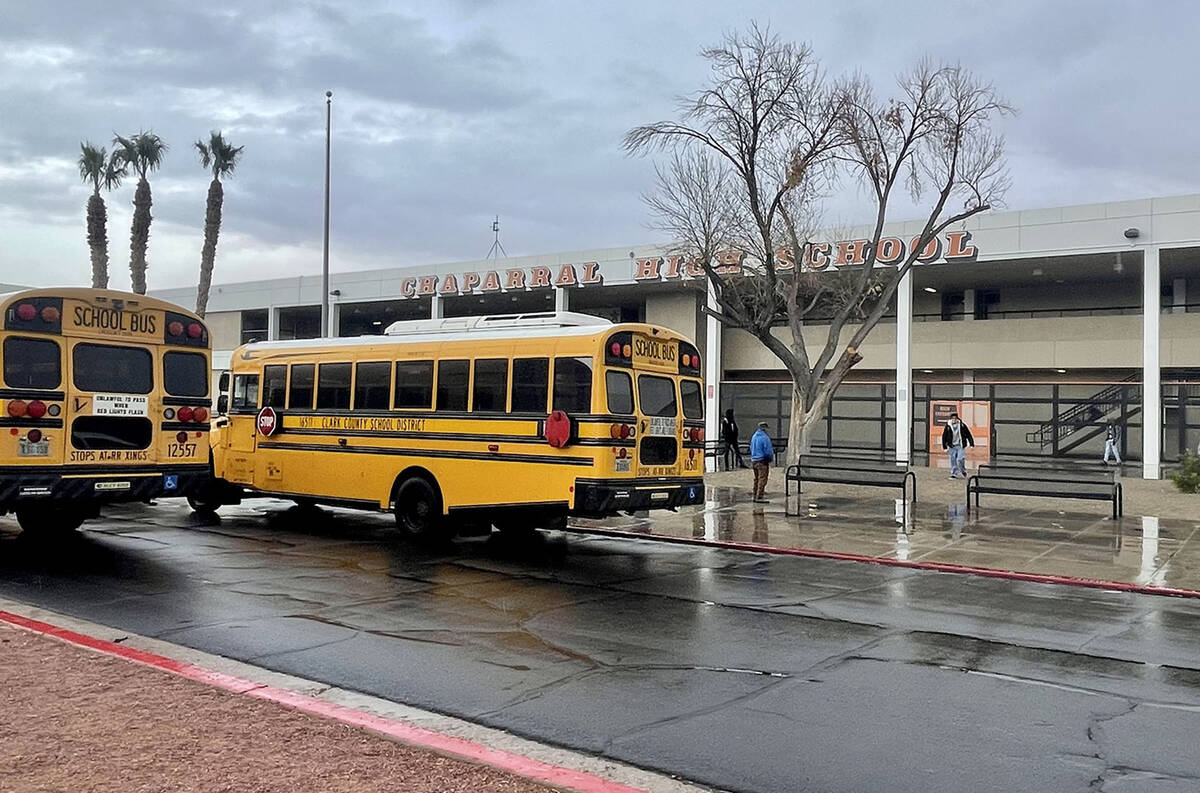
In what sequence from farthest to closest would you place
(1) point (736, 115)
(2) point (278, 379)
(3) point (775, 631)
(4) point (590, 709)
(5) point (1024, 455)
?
(5) point (1024, 455) → (1) point (736, 115) → (2) point (278, 379) → (3) point (775, 631) → (4) point (590, 709)

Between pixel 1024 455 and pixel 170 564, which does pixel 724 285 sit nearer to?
pixel 1024 455

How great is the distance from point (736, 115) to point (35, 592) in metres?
18.0

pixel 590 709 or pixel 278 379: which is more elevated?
pixel 278 379

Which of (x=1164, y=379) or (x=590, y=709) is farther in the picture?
(x=1164, y=379)

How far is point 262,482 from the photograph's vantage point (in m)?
16.7

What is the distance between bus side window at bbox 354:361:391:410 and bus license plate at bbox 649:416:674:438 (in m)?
3.90

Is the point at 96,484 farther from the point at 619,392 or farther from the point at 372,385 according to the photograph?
the point at 619,392

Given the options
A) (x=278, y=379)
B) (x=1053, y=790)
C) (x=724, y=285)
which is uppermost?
(x=724, y=285)

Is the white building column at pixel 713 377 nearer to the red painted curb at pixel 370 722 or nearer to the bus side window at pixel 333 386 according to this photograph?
the bus side window at pixel 333 386

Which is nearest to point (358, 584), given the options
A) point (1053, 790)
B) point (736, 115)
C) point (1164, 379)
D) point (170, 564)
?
point (170, 564)

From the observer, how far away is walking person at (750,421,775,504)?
20969 millimetres

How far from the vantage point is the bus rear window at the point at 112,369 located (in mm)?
12266

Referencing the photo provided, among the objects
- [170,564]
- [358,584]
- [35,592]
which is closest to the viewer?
[35,592]

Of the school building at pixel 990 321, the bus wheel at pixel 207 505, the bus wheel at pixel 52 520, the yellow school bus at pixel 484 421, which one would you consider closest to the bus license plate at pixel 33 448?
the bus wheel at pixel 52 520
